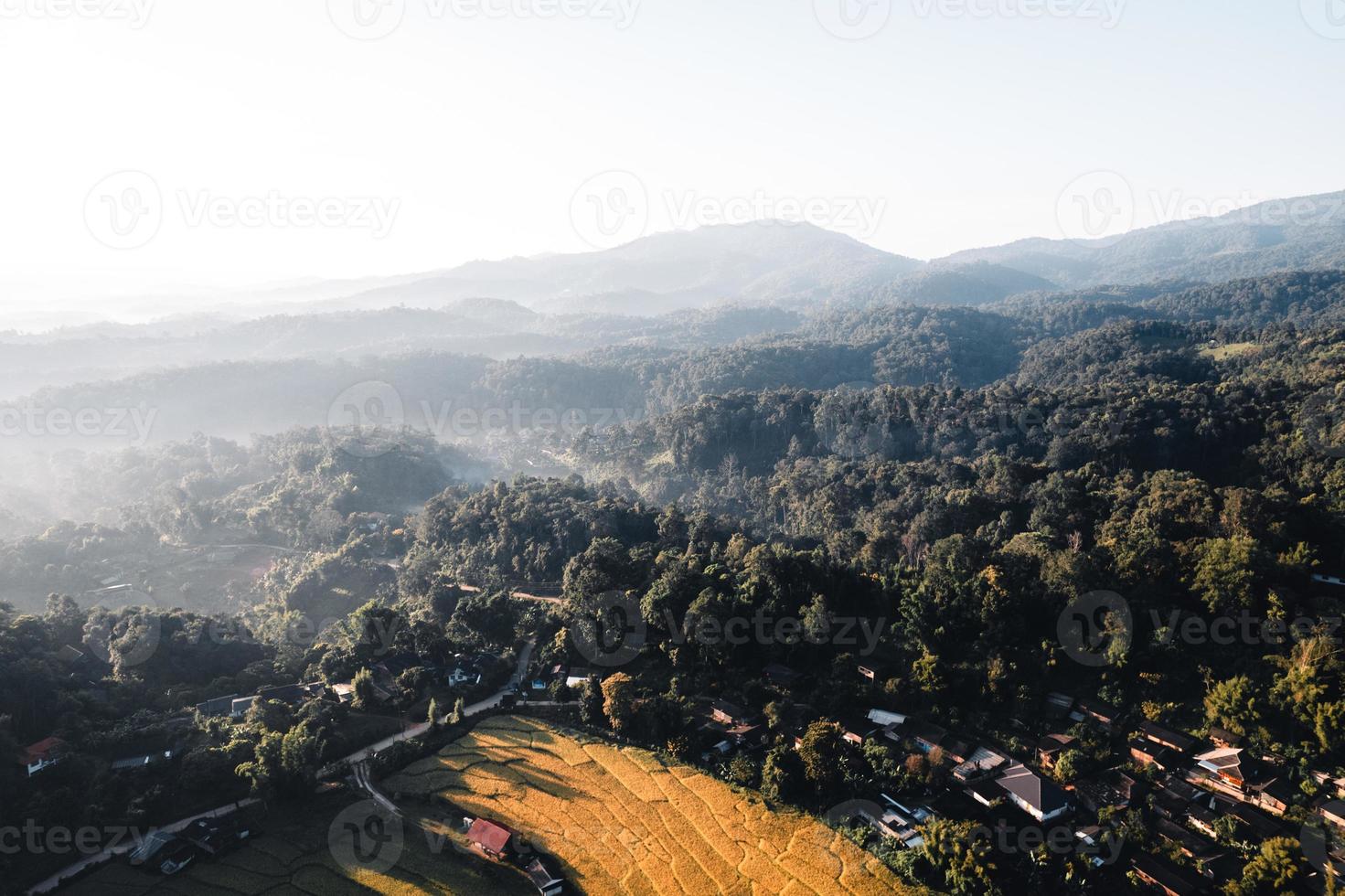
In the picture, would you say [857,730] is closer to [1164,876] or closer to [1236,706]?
[1164,876]

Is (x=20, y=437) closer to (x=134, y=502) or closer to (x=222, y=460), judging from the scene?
(x=222, y=460)

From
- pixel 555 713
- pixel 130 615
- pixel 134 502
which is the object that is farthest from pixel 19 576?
pixel 555 713

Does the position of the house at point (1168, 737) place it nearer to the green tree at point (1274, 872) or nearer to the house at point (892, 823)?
the green tree at point (1274, 872)

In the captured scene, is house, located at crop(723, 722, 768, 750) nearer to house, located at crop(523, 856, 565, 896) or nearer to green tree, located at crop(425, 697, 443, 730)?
house, located at crop(523, 856, 565, 896)

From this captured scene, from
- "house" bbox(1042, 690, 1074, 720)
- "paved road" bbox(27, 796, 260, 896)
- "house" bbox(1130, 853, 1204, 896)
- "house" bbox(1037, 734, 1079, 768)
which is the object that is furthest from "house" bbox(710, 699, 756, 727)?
"paved road" bbox(27, 796, 260, 896)

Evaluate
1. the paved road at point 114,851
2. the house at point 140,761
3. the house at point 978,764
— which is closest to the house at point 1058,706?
the house at point 978,764

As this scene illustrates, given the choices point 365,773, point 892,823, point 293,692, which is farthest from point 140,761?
point 892,823
